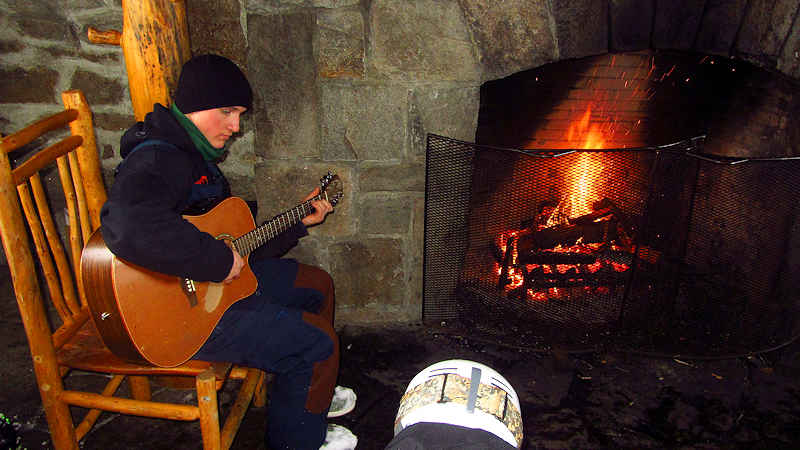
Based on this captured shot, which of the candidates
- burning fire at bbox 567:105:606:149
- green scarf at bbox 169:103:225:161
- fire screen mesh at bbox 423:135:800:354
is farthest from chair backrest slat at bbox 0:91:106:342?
burning fire at bbox 567:105:606:149

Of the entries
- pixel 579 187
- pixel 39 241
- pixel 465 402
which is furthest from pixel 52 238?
pixel 579 187

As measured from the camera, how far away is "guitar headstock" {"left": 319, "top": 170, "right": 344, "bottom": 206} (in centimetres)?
245

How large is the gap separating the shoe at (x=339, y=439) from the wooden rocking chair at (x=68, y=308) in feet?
1.27

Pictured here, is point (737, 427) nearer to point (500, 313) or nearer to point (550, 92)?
point (500, 313)

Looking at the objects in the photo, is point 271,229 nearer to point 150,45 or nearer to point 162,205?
point 162,205

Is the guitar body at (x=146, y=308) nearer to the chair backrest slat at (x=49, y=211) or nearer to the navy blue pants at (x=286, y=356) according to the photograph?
the navy blue pants at (x=286, y=356)

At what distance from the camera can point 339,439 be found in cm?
217

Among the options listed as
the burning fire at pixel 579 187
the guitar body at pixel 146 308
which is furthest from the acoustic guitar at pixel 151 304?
the burning fire at pixel 579 187

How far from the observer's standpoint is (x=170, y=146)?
1.78 metres

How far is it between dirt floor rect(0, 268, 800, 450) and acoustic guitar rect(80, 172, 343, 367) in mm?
705

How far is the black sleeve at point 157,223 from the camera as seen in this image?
156 centimetres

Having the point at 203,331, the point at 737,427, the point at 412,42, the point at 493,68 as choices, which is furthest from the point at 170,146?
the point at 737,427

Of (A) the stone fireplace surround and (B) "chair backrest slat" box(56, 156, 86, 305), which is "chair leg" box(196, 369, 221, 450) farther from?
(A) the stone fireplace surround

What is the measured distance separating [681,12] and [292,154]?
191 cm
